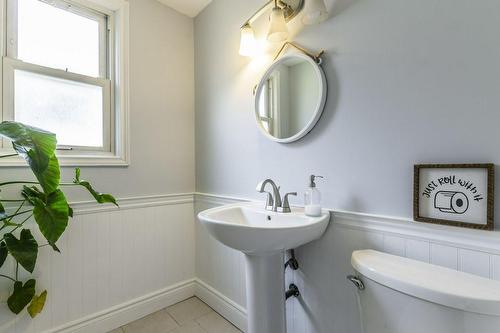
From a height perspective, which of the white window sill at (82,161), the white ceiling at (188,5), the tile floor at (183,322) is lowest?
the tile floor at (183,322)

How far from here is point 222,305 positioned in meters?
1.65

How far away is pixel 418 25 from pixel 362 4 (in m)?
0.25

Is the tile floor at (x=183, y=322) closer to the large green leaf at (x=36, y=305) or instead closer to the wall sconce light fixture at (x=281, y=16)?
the large green leaf at (x=36, y=305)

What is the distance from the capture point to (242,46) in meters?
1.37

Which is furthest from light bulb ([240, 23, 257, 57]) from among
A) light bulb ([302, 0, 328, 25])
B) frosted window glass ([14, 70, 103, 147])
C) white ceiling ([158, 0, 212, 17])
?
frosted window glass ([14, 70, 103, 147])

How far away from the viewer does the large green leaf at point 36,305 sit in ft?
4.02

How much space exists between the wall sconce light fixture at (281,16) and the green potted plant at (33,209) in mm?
1063

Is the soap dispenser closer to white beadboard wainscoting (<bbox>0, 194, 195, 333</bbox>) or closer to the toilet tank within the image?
the toilet tank

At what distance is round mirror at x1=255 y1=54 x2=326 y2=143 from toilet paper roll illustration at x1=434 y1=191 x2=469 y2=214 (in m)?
0.57

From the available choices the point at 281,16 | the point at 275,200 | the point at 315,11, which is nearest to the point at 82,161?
the point at 275,200

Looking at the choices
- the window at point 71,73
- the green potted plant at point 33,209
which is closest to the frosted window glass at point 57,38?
the window at point 71,73

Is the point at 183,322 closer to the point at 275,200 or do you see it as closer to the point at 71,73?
the point at 275,200

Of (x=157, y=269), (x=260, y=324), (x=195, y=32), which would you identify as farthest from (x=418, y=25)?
(x=157, y=269)

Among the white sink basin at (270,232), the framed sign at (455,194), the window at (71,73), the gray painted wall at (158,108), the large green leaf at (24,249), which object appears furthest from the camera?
the gray painted wall at (158,108)
